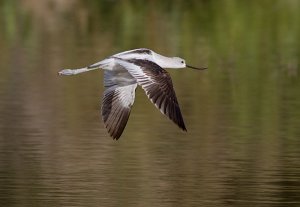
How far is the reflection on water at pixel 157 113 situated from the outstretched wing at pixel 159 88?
3.63 feet

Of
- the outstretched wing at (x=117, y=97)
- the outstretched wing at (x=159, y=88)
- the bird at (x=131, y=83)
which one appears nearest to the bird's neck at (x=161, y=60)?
the bird at (x=131, y=83)

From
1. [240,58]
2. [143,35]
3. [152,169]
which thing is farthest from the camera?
[143,35]

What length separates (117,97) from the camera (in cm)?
1088

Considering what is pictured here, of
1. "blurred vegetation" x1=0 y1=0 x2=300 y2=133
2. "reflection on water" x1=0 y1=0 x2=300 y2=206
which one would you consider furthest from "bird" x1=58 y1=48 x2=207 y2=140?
"blurred vegetation" x1=0 y1=0 x2=300 y2=133

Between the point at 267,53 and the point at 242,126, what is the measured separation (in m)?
5.67

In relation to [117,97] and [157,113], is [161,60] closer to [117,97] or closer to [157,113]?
[117,97]

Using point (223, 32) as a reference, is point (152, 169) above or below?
below

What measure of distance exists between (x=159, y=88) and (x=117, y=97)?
96 cm

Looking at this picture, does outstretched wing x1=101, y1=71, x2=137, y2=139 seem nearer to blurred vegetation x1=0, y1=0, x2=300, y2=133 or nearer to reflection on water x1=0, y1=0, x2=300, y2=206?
reflection on water x1=0, y1=0, x2=300, y2=206

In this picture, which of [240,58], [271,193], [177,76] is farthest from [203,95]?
[271,193]

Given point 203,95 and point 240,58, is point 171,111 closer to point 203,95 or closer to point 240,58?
point 203,95

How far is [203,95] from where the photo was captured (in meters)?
15.9

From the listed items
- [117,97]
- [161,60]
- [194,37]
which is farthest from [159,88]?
[194,37]

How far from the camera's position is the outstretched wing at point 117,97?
35.4 ft
